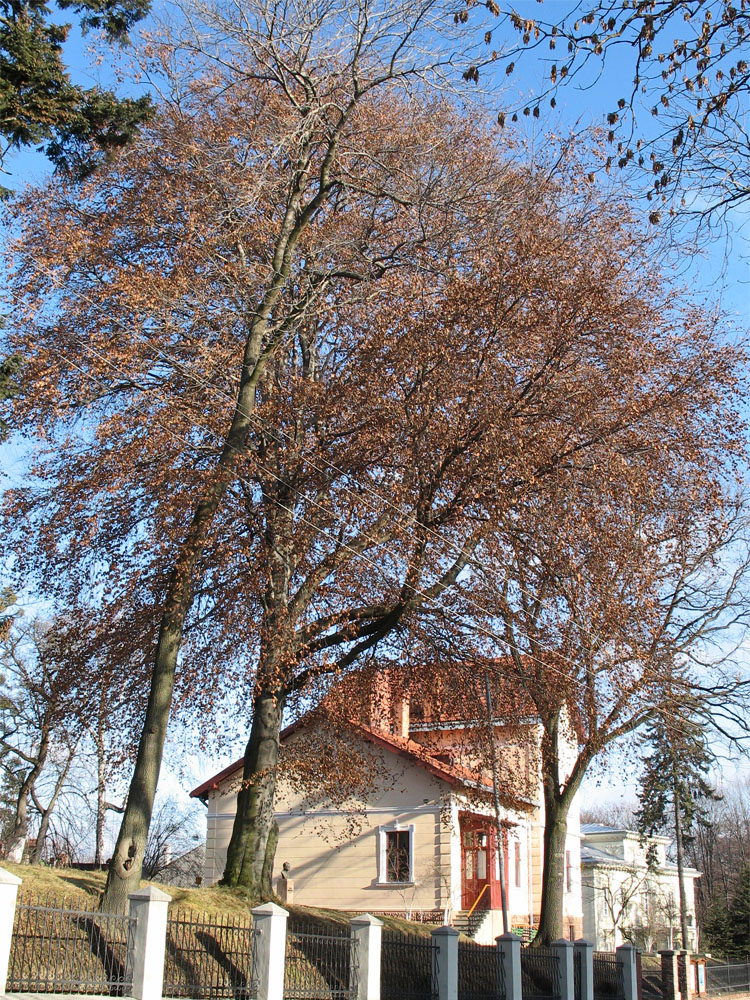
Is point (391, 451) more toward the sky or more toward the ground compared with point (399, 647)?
more toward the sky

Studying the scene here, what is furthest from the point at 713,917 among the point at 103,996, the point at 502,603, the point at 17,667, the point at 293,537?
the point at 103,996

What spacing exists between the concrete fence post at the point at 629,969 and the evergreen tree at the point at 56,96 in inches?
776

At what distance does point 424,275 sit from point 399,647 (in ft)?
23.6

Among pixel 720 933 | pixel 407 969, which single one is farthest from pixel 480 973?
pixel 720 933

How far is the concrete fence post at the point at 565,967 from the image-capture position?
713 inches

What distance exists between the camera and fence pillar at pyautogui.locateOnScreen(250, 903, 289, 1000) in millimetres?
12242

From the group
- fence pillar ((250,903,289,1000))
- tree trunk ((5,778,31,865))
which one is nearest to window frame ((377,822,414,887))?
tree trunk ((5,778,31,865))

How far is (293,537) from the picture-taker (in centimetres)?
1681

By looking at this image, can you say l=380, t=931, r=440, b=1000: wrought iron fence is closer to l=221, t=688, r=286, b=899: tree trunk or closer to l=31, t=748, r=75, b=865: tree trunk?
l=221, t=688, r=286, b=899: tree trunk

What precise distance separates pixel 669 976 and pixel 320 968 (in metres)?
15.9

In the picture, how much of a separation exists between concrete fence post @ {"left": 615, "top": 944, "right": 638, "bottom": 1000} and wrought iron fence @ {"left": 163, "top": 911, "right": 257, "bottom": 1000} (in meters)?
12.3

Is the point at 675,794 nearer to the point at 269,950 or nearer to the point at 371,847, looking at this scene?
the point at 371,847

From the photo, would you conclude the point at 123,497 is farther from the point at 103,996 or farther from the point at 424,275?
the point at 103,996

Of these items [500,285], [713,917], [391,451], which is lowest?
[713,917]
